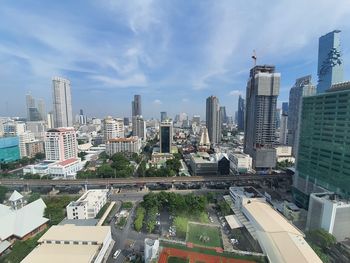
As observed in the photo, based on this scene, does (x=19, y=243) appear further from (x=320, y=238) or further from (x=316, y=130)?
(x=316, y=130)

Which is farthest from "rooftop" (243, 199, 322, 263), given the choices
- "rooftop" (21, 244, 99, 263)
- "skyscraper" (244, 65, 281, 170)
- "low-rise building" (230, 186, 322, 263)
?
"skyscraper" (244, 65, 281, 170)

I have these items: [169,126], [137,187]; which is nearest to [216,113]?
[169,126]

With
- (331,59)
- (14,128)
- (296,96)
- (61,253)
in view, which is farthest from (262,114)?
(14,128)

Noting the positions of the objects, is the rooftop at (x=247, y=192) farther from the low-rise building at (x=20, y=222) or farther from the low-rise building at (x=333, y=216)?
the low-rise building at (x=20, y=222)

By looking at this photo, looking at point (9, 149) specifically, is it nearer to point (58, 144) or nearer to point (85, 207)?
point (58, 144)

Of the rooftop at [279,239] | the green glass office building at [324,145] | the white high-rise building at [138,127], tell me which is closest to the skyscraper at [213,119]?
the white high-rise building at [138,127]

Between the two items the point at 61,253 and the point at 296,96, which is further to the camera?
the point at 296,96

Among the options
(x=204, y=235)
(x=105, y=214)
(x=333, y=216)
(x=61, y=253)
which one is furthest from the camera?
(x=105, y=214)
